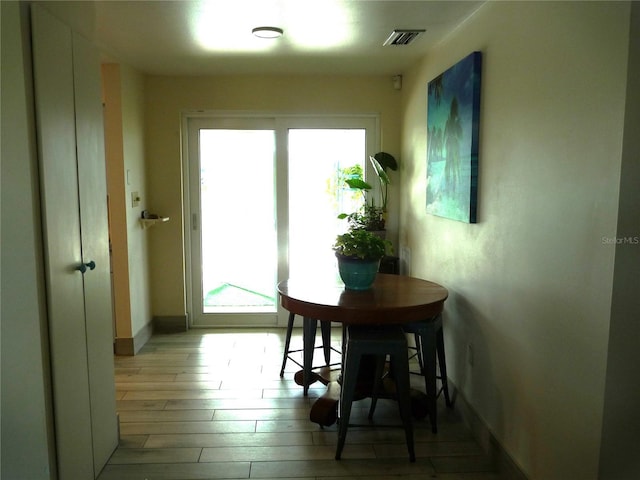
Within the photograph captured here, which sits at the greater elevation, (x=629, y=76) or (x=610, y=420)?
(x=629, y=76)

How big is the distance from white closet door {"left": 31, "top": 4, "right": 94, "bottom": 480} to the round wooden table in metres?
1.09

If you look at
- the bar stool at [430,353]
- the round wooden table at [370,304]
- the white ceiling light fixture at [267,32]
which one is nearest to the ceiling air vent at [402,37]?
the white ceiling light fixture at [267,32]

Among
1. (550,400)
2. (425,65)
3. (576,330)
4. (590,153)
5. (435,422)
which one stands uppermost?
(425,65)

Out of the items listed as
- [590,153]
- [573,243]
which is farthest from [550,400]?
[590,153]

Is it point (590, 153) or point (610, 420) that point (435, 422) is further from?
point (590, 153)

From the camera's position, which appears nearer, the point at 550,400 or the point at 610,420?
the point at 610,420

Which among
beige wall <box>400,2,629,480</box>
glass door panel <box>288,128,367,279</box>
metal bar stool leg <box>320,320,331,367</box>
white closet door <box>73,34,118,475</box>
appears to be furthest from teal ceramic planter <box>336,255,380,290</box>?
glass door panel <box>288,128,367,279</box>

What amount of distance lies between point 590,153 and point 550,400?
95cm

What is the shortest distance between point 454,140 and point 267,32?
132 centimetres

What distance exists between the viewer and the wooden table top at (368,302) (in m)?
2.44

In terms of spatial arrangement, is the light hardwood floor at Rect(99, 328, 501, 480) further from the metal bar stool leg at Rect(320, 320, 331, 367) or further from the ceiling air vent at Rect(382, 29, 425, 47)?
the ceiling air vent at Rect(382, 29, 425, 47)

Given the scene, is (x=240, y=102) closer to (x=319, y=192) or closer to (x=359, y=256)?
(x=319, y=192)

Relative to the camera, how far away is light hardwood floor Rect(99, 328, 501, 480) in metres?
2.38

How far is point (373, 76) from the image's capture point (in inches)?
173
